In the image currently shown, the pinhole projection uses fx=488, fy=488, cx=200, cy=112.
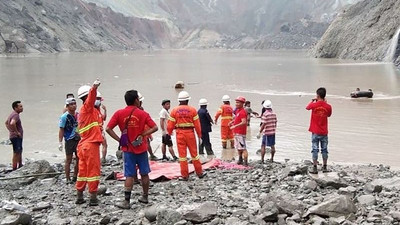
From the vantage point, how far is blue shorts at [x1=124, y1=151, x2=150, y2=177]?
275 inches

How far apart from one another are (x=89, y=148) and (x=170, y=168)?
3068 mm

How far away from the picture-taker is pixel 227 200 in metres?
6.96

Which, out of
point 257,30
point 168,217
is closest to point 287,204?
point 168,217

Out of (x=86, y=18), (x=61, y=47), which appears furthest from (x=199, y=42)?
(x=61, y=47)

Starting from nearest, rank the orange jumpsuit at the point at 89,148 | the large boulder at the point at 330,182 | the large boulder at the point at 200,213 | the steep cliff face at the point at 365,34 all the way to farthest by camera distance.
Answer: the large boulder at the point at 200,213
the orange jumpsuit at the point at 89,148
the large boulder at the point at 330,182
the steep cliff face at the point at 365,34

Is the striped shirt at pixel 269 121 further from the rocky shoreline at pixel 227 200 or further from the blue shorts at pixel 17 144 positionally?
the blue shorts at pixel 17 144

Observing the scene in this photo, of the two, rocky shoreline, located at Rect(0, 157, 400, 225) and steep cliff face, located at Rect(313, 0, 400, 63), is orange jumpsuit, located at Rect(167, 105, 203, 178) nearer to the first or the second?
rocky shoreline, located at Rect(0, 157, 400, 225)

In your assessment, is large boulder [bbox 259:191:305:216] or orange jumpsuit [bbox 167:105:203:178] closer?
large boulder [bbox 259:191:305:216]

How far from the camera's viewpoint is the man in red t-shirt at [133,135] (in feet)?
22.6

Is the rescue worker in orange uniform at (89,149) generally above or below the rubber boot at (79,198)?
above

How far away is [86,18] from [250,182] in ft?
434

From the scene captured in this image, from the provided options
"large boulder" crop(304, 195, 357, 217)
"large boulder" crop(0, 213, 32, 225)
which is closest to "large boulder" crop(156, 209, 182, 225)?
"large boulder" crop(304, 195, 357, 217)

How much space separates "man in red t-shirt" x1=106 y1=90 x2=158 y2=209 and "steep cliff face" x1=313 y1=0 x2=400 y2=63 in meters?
54.5

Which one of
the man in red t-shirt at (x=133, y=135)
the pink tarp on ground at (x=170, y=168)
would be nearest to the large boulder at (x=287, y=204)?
the man in red t-shirt at (x=133, y=135)
